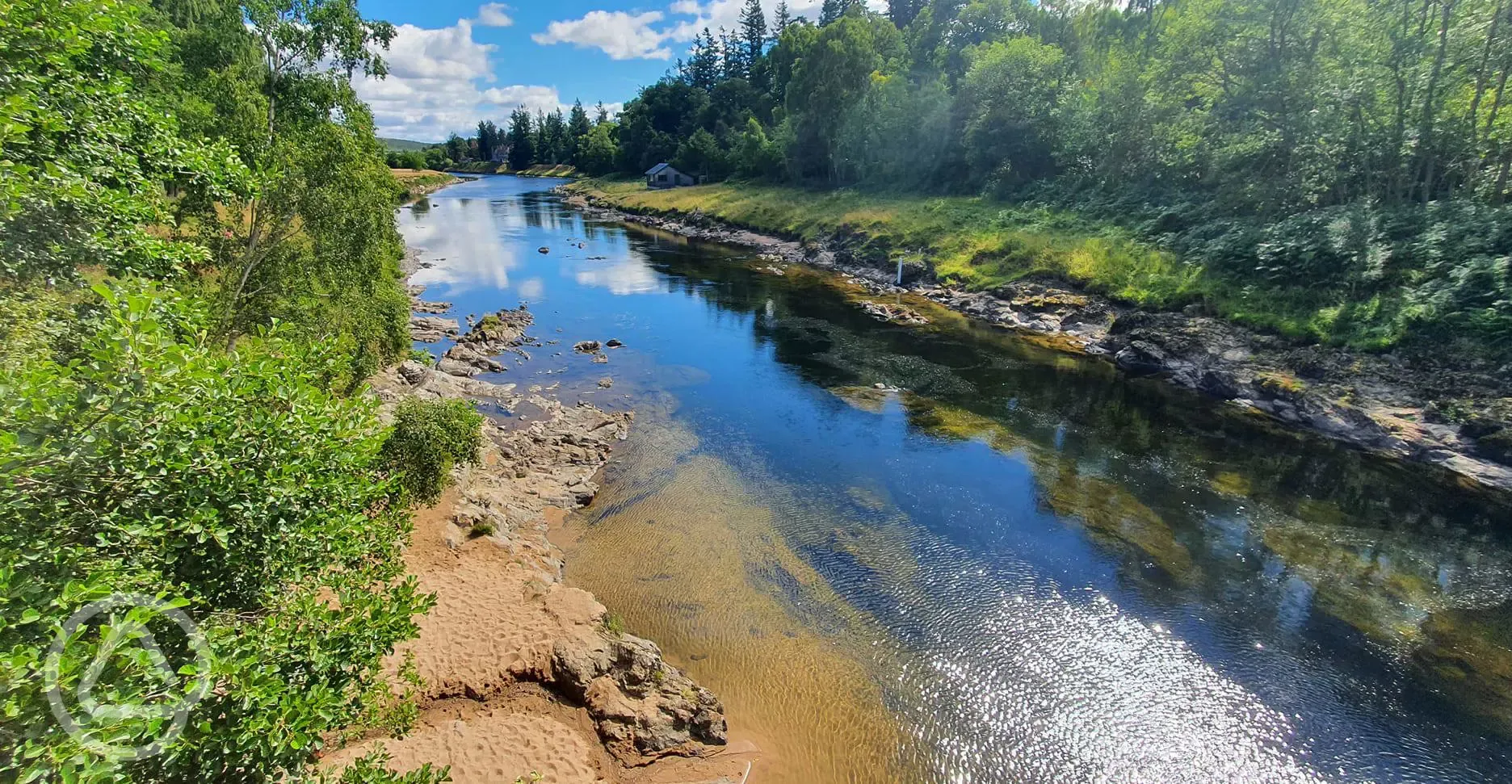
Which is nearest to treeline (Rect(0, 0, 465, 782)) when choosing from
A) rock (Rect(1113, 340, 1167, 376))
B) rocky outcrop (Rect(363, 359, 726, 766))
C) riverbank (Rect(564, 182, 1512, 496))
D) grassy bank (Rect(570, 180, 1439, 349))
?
rocky outcrop (Rect(363, 359, 726, 766))

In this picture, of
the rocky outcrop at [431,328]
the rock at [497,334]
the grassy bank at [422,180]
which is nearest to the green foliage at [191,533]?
the rock at [497,334]

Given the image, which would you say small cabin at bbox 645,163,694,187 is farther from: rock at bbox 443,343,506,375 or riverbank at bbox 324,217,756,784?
riverbank at bbox 324,217,756,784

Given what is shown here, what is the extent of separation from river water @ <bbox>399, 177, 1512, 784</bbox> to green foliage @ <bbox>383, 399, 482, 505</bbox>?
166 inches

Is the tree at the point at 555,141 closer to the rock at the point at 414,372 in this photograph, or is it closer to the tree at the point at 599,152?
the tree at the point at 599,152

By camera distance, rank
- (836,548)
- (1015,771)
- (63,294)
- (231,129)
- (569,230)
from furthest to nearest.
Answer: (569,230), (836,548), (231,129), (1015,771), (63,294)

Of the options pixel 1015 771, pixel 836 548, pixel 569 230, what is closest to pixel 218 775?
pixel 1015 771

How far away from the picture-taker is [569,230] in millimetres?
84688

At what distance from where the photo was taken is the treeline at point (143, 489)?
4629mm

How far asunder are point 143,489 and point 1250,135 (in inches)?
2179

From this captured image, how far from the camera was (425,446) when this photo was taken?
19.0 metres

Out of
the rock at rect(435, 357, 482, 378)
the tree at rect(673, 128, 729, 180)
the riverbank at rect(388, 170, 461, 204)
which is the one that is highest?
the tree at rect(673, 128, 729, 180)

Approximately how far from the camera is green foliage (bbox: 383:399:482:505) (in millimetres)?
18516

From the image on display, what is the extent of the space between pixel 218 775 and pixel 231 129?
1833 cm

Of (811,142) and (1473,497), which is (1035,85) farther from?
(1473,497)
